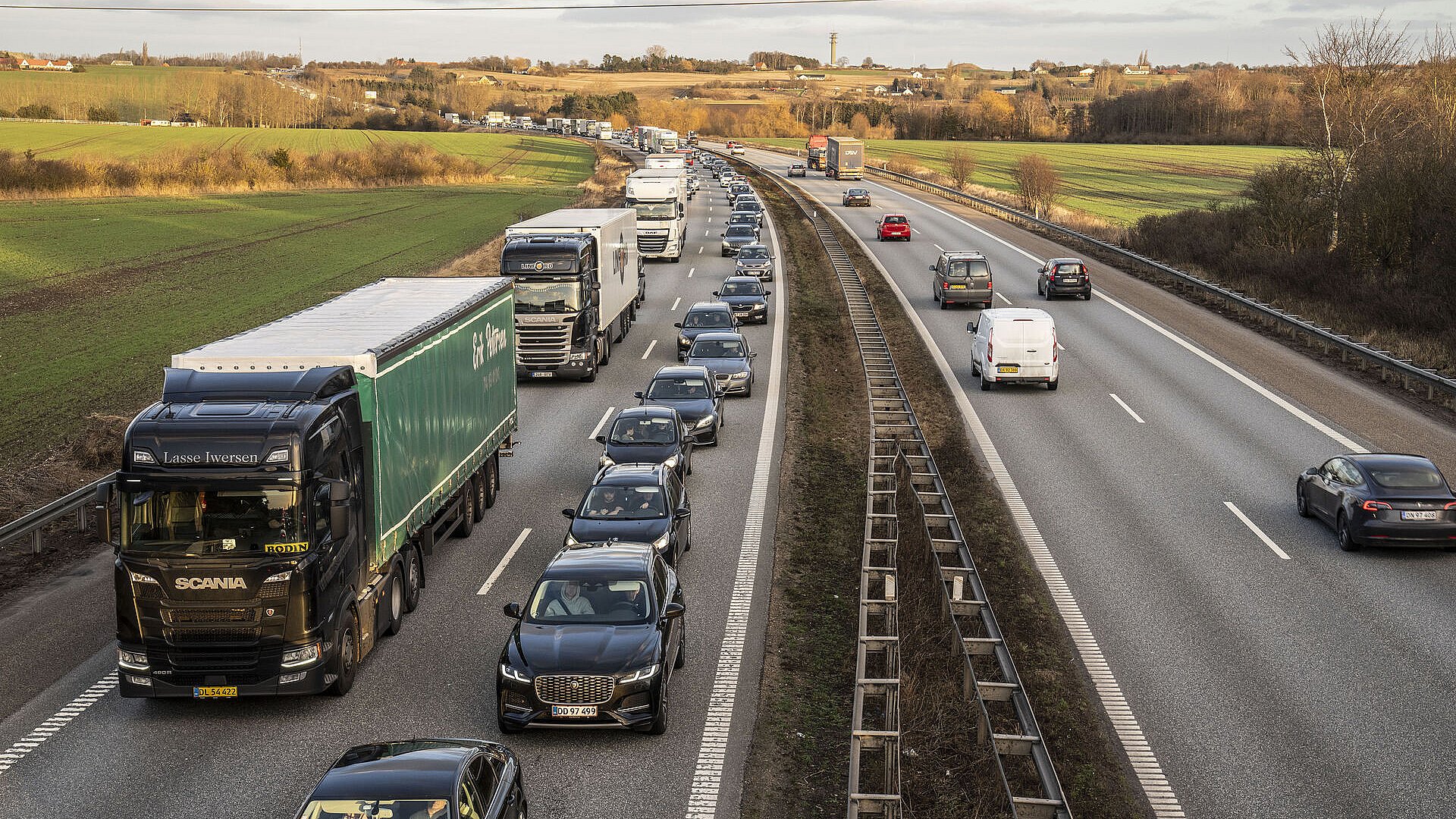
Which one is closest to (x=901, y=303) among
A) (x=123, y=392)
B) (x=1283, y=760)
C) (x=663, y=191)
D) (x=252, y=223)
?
(x=663, y=191)

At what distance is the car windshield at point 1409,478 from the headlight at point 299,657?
16.3 meters

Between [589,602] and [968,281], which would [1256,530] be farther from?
[968,281]

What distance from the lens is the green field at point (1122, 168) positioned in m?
89.1

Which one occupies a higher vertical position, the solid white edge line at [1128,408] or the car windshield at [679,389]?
the car windshield at [679,389]

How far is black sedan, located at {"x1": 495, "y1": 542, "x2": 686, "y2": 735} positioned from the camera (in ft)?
44.8

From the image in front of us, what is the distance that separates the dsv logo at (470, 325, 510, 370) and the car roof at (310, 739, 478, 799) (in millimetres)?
11519

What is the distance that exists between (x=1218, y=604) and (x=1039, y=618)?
2760 millimetres

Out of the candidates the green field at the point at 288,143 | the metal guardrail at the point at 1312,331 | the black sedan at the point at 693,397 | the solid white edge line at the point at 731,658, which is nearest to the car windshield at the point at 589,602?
the solid white edge line at the point at 731,658

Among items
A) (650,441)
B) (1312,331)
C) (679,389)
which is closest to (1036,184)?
(1312,331)

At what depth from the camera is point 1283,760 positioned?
13.7 m

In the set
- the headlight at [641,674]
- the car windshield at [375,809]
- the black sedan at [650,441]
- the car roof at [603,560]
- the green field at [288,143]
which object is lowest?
the headlight at [641,674]

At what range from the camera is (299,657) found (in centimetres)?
1402

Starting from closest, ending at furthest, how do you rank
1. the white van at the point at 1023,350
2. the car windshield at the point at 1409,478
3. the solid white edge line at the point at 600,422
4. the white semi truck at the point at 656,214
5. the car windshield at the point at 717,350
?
1. the car windshield at the point at 1409,478
2. the solid white edge line at the point at 600,422
3. the white van at the point at 1023,350
4. the car windshield at the point at 717,350
5. the white semi truck at the point at 656,214

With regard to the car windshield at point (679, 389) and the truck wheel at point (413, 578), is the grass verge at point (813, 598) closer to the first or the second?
the car windshield at point (679, 389)
